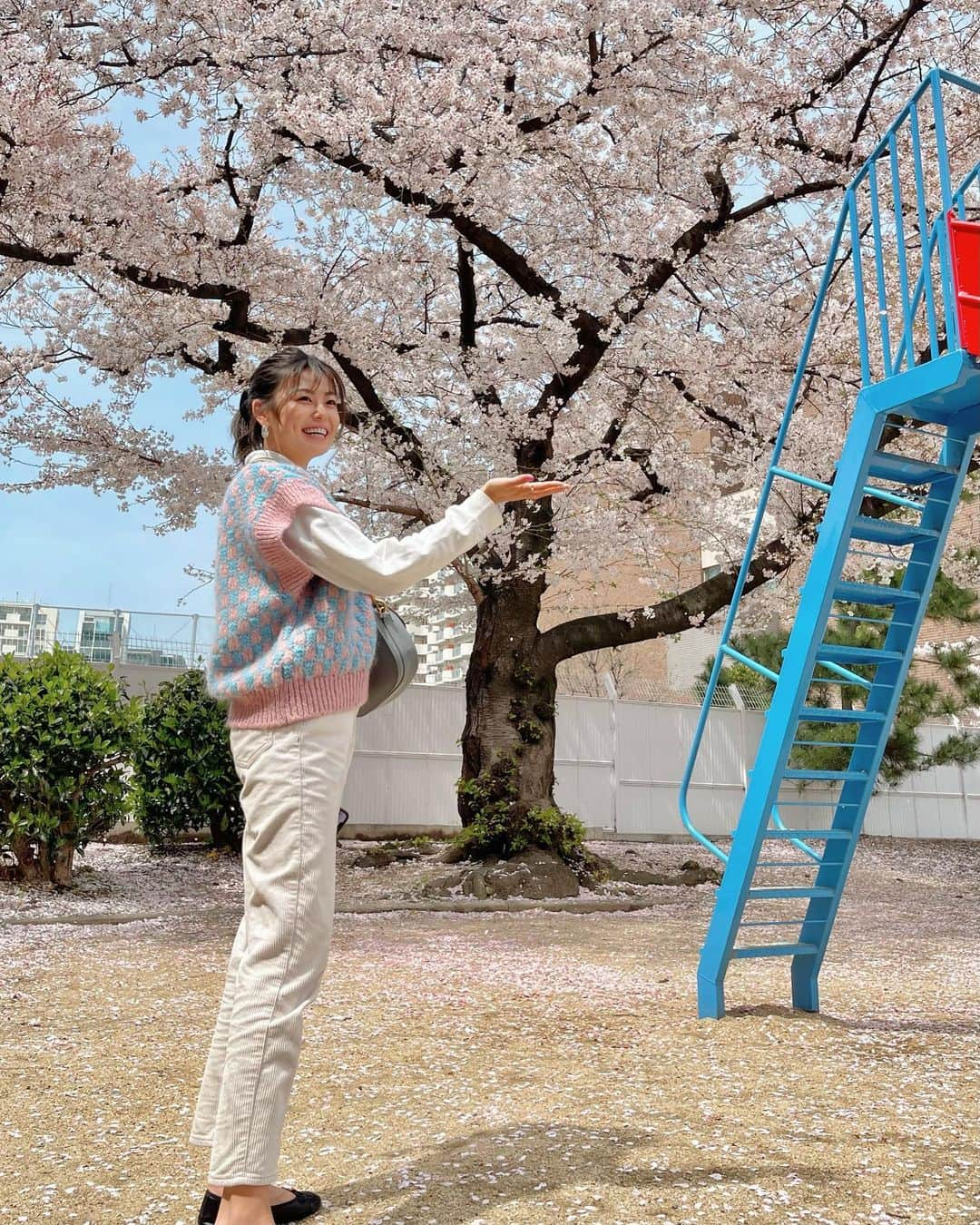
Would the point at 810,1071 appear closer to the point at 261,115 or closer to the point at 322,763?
the point at 322,763

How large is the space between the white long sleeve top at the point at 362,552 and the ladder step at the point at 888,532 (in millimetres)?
2431

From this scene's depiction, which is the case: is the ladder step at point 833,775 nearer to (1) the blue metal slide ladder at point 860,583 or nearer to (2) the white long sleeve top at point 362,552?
(1) the blue metal slide ladder at point 860,583

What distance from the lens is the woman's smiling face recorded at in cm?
236

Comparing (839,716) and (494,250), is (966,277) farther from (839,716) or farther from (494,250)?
(494,250)

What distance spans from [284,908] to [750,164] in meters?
8.41

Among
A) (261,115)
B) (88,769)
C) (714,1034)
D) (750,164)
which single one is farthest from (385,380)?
(714,1034)

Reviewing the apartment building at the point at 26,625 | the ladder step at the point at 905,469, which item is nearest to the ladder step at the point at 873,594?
the ladder step at the point at 905,469

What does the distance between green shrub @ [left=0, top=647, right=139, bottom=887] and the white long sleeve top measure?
6.07 metres

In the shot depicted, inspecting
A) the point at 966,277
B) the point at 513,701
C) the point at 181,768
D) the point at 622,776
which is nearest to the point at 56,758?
the point at 181,768

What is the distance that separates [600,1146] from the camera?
2650mm

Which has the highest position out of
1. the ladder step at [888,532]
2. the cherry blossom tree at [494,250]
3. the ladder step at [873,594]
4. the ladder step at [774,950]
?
the cherry blossom tree at [494,250]

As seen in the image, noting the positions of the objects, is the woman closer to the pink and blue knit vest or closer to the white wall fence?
the pink and blue knit vest

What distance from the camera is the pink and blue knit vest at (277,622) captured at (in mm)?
2115

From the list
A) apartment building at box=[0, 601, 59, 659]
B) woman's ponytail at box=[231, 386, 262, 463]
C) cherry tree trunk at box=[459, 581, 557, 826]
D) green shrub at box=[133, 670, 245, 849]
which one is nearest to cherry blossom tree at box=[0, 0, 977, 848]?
cherry tree trunk at box=[459, 581, 557, 826]
